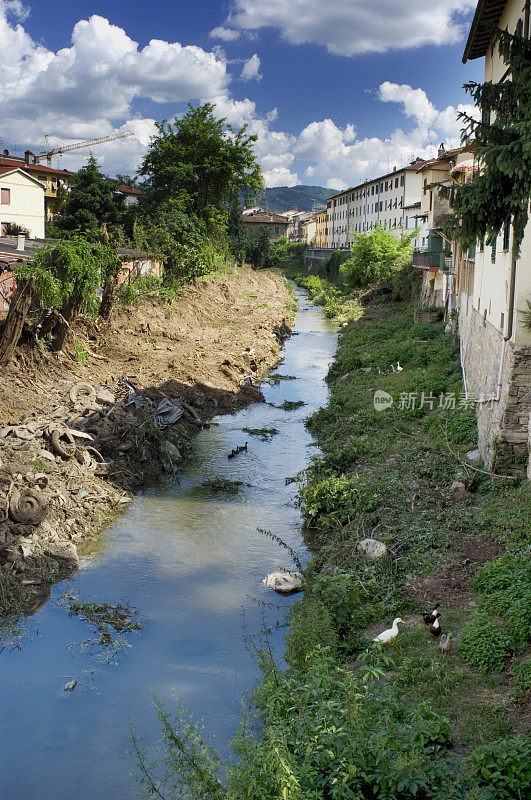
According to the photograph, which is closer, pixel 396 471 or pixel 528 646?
pixel 528 646

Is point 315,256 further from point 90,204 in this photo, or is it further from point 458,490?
point 458,490

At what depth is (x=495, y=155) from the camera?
6465 millimetres

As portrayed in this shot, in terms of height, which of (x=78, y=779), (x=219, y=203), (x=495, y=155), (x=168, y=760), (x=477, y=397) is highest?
(x=219, y=203)

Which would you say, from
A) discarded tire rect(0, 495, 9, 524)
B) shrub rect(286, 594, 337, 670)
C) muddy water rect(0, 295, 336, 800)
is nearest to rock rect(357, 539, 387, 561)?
shrub rect(286, 594, 337, 670)

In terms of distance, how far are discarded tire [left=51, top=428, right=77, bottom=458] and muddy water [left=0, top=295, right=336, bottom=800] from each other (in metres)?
1.76

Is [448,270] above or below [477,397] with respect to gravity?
above

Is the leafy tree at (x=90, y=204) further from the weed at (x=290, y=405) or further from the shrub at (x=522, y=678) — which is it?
the shrub at (x=522, y=678)

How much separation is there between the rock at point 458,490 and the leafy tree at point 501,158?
5148 mm

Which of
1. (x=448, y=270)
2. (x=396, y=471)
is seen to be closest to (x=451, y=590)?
(x=396, y=471)

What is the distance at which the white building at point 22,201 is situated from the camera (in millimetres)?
47031

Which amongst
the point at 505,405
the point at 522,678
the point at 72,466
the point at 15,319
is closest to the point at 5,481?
the point at 72,466

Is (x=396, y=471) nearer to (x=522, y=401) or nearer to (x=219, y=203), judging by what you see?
(x=522, y=401)

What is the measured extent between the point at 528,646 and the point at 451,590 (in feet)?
5.40

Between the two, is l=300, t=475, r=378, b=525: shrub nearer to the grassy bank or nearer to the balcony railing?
the grassy bank
